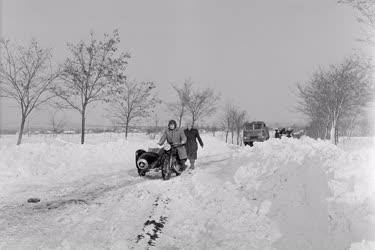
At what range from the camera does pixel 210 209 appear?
763 cm

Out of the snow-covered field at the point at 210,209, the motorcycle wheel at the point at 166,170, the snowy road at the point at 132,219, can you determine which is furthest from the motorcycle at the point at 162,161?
the snowy road at the point at 132,219

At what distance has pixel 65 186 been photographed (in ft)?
35.1

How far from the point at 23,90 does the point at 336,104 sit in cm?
2601

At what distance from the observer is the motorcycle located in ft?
37.6

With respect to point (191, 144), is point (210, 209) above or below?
below

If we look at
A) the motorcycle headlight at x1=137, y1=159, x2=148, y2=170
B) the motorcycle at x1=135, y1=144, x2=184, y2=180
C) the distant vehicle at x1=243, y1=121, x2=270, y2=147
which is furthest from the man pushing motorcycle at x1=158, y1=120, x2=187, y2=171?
the distant vehicle at x1=243, y1=121, x2=270, y2=147

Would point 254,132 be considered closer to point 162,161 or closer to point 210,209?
point 162,161

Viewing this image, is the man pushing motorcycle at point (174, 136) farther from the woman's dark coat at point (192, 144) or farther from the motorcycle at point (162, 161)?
the woman's dark coat at point (192, 144)

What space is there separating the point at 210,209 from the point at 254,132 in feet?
84.7

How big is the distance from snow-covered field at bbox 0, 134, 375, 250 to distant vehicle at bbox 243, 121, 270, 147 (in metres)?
21.3

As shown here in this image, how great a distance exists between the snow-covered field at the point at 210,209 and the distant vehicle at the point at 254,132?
21308 mm

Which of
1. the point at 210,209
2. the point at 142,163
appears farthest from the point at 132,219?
the point at 142,163

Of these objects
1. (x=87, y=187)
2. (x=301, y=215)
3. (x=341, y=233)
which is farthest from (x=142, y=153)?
(x=341, y=233)

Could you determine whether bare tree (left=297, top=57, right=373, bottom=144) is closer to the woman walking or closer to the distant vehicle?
the distant vehicle
